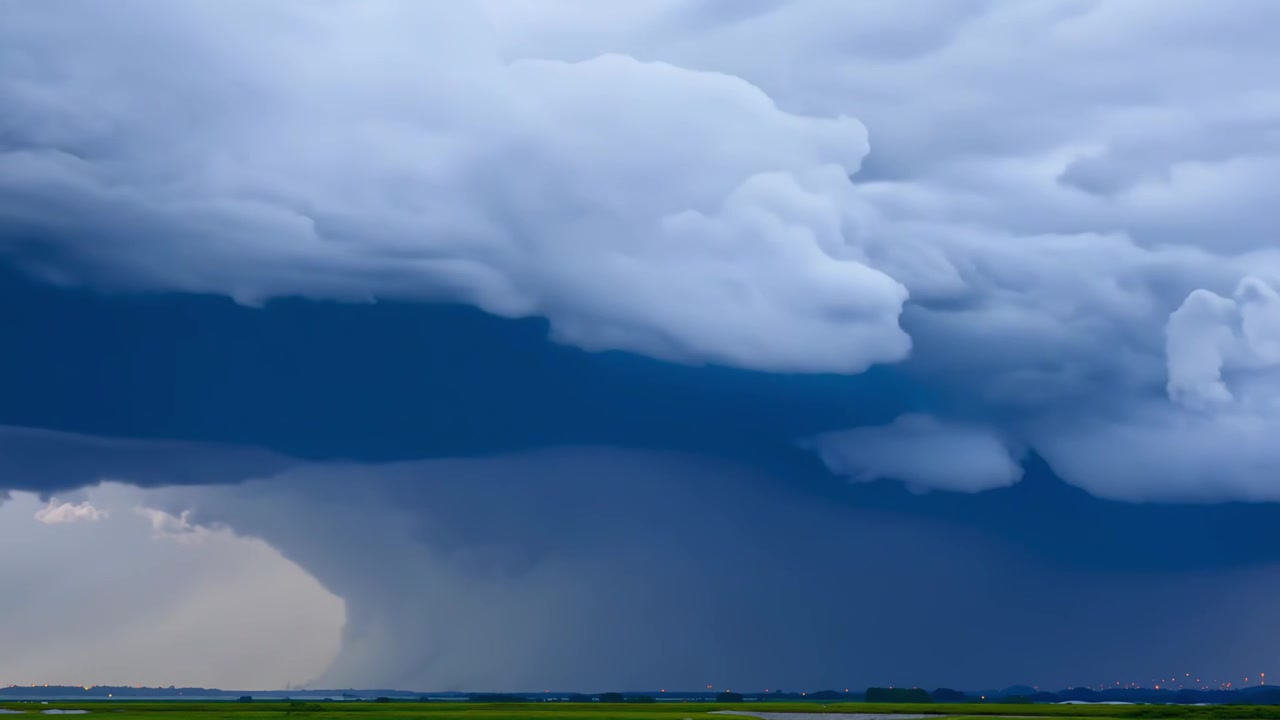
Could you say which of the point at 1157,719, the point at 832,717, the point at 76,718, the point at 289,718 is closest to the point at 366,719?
the point at 289,718

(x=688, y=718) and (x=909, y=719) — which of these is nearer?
(x=688, y=718)

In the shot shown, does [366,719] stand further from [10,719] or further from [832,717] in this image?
[832,717]

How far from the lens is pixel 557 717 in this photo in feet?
513

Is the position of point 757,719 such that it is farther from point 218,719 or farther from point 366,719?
point 218,719

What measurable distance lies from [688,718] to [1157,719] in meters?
71.3

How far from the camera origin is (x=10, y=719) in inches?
5994

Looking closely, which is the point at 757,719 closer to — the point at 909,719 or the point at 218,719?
the point at 909,719

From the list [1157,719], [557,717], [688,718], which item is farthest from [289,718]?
[1157,719]

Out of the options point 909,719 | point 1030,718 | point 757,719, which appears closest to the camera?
point 757,719

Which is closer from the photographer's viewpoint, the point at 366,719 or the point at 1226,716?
the point at 366,719

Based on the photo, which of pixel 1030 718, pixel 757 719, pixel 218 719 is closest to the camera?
pixel 218 719

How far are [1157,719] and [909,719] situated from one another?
34828 mm

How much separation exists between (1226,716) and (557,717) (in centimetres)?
9233

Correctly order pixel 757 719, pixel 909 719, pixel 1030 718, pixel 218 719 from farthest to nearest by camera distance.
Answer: pixel 909 719
pixel 1030 718
pixel 757 719
pixel 218 719
